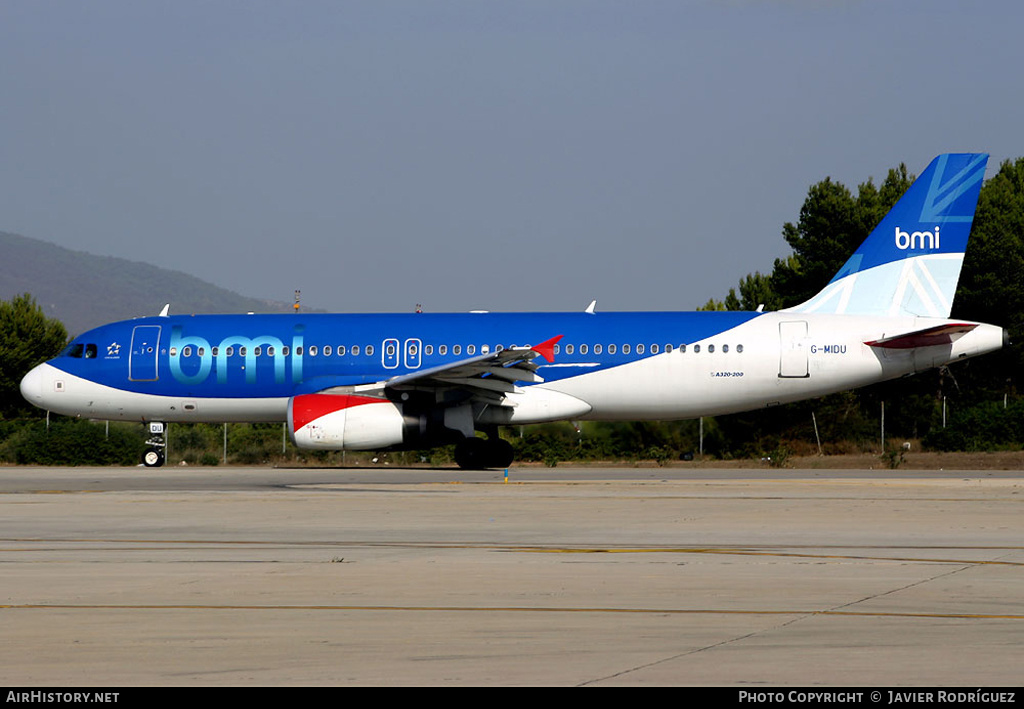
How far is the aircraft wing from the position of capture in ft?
89.7

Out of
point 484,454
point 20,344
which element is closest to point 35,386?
point 484,454

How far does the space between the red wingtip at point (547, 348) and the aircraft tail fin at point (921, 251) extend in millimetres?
6518

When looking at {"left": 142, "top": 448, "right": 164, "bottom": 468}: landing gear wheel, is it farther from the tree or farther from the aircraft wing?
the tree

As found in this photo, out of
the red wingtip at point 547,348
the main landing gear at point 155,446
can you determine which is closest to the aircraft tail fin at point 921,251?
the red wingtip at point 547,348

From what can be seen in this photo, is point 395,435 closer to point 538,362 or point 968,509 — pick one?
point 538,362

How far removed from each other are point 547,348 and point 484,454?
2.92m

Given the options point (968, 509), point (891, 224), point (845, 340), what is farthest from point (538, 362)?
point (968, 509)

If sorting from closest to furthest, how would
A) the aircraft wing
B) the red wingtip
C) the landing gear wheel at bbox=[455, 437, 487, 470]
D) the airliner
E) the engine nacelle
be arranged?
the aircraft wing → the engine nacelle → the red wingtip → the airliner → the landing gear wheel at bbox=[455, 437, 487, 470]

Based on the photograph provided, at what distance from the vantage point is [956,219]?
3019 centimetres

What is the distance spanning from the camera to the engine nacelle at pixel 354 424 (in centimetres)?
2756

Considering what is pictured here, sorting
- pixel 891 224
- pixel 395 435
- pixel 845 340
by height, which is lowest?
pixel 395 435

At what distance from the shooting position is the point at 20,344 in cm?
6550

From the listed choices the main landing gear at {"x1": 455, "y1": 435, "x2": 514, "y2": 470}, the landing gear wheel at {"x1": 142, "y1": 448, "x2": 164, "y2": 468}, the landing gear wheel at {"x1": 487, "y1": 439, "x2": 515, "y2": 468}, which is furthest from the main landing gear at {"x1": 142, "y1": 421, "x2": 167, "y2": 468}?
the landing gear wheel at {"x1": 487, "y1": 439, "x2": 515, "y2": 468}

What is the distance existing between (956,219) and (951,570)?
819 inches
